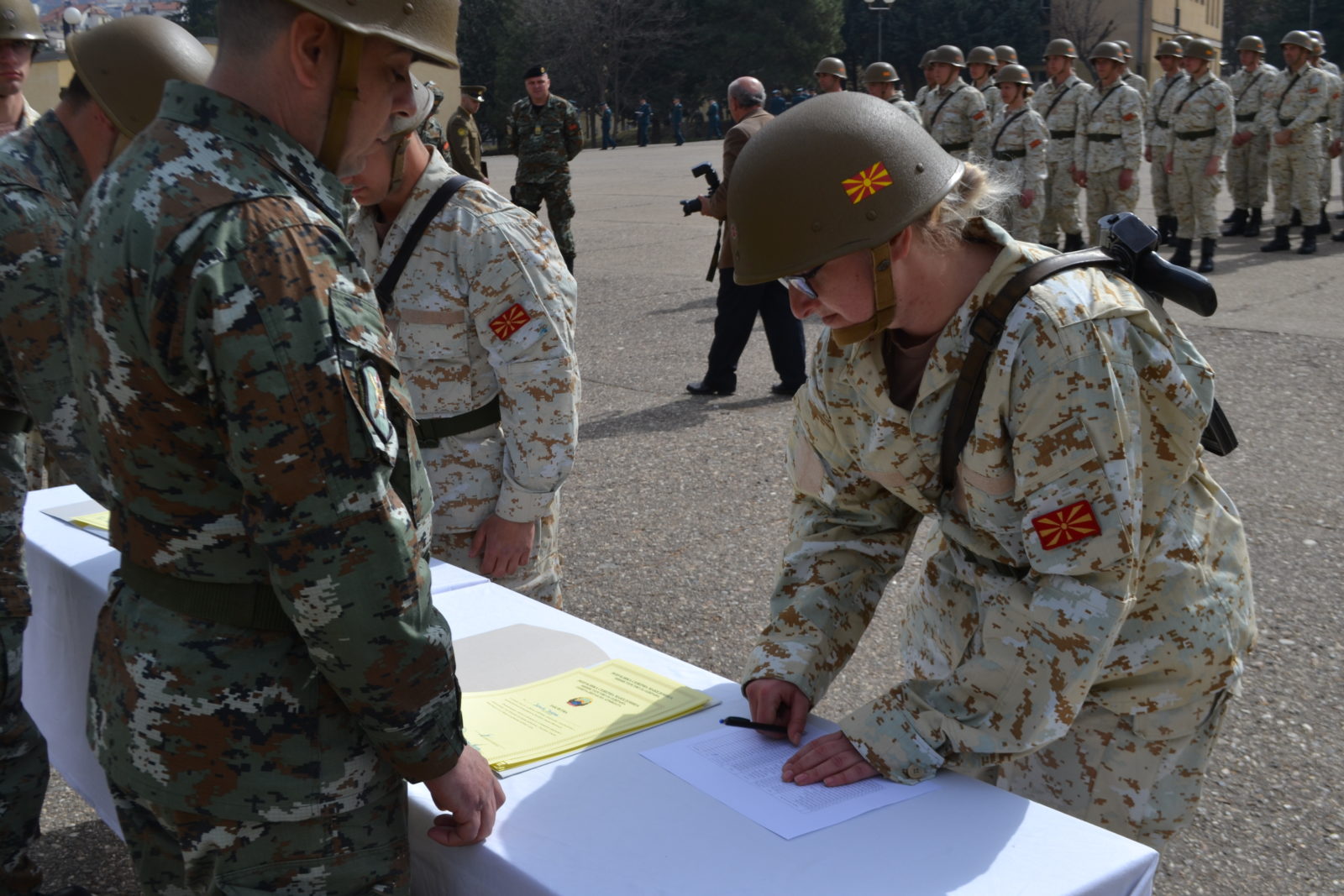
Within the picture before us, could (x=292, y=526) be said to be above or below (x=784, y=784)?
above

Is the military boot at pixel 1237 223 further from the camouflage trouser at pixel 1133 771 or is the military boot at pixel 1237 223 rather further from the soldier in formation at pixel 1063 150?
the camouflage trouser at pixel 1133 771

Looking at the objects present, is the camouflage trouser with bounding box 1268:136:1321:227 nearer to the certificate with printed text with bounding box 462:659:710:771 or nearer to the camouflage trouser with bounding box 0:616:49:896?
the certificate with printed text with bounding box 462:659:710:771

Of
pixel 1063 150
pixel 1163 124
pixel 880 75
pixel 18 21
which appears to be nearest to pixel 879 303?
pixel 18 21

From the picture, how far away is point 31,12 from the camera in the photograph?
4.48 metres

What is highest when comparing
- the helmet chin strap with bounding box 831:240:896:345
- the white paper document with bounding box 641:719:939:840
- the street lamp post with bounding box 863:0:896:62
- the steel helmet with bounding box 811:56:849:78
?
the street lamp post with bounding box 863:0:896:62

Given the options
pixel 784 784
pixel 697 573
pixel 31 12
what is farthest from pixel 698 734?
pixel 31 12

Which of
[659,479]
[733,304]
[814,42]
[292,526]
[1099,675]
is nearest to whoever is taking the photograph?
[292,526]

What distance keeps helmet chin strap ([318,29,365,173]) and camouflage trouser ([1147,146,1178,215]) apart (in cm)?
1303

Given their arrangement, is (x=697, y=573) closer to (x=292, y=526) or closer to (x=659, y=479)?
(x=659, y=479)

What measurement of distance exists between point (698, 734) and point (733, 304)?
5830 mm

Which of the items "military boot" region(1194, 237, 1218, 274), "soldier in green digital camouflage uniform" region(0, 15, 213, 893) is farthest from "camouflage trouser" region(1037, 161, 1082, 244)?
"soldier in green digital camouflage uniform" region(0, 15, 213, 893)

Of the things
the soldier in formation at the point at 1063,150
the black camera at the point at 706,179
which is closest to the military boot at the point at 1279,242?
the soldier in formation at the point at 1063,150

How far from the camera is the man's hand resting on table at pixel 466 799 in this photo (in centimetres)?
157

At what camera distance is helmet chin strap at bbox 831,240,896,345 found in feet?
5.82
